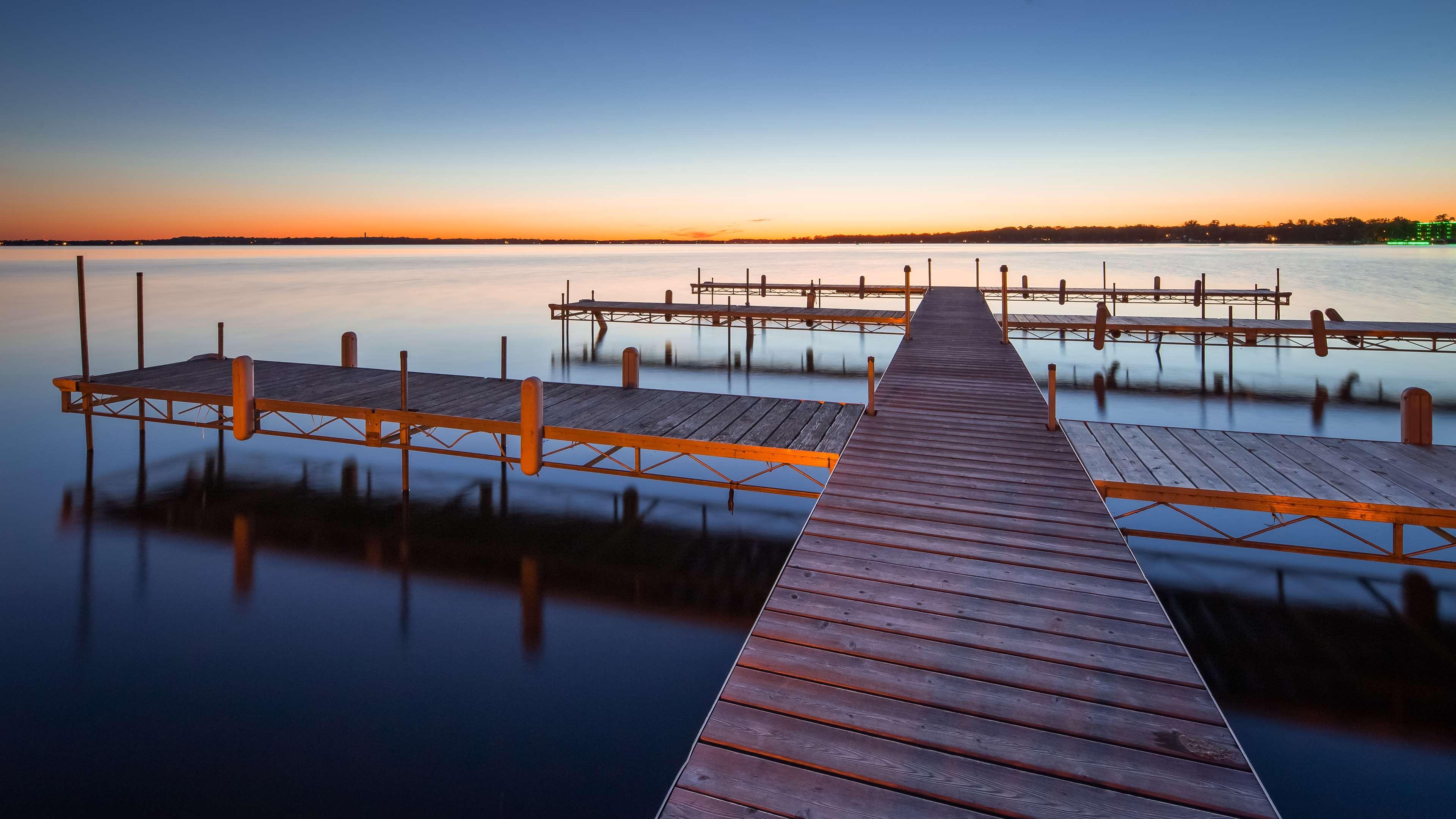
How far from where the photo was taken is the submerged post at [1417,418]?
7.04m

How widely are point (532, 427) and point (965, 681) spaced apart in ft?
20.3

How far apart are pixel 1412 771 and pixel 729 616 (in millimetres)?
5332

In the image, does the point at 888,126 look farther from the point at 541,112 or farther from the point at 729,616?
the point at 729,616

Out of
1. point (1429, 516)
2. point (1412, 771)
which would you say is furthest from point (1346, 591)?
point (1412, 771)

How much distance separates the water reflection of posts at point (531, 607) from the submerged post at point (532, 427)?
1.15 metres

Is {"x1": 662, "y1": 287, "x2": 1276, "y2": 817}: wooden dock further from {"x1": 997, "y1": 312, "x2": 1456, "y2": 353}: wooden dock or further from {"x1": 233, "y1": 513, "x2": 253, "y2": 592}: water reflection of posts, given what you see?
{"x1": 997, "y1": 312, "x2": 1456, "y2": 353}: wooden dock

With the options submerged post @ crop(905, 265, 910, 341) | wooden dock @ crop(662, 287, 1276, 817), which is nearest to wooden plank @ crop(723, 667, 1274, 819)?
wooden dock @ crop(662, 287, 1276, 817)

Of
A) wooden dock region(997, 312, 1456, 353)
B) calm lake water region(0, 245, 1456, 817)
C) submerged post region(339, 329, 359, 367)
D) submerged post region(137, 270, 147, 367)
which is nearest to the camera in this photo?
calm lake water region(0, 245, 1456, 817)

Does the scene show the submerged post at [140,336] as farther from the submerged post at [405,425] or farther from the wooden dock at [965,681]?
the wooden dock at [965,681]

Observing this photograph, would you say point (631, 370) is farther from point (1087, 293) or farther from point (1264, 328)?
point (1087, 293)

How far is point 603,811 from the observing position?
4.66 m

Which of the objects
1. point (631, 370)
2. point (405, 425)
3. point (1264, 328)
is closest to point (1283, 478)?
point (631, 370)

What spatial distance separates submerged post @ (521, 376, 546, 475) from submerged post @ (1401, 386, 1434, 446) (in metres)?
9.35

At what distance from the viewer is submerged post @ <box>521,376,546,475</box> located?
8.20 m
